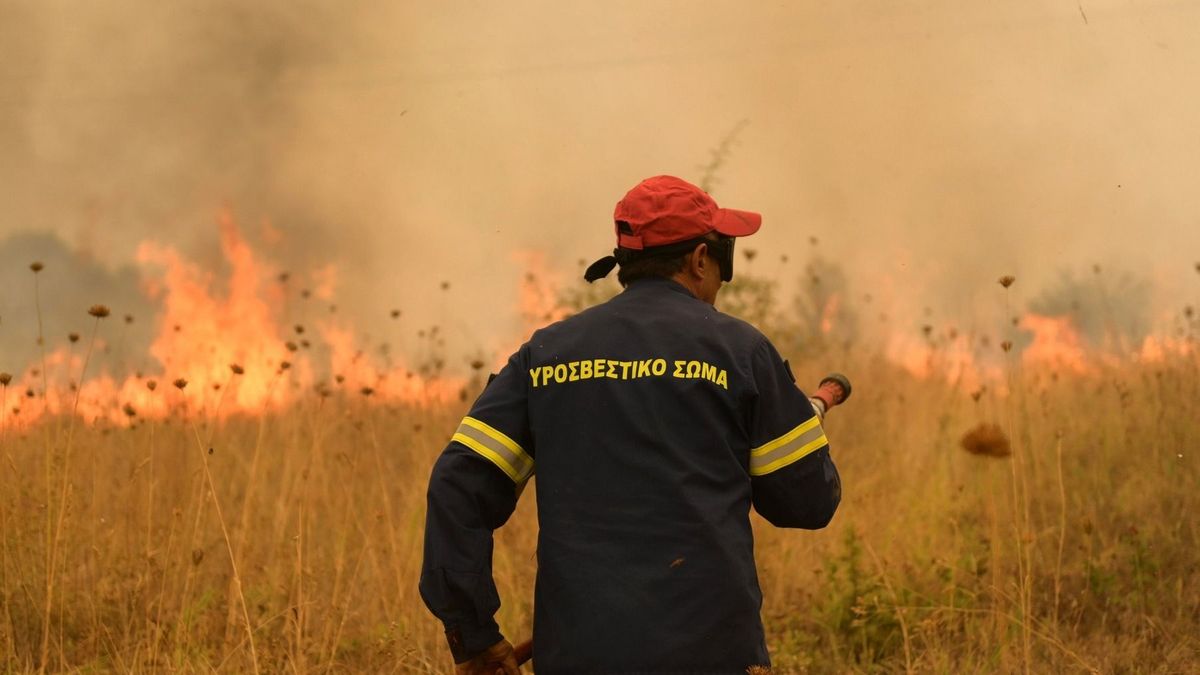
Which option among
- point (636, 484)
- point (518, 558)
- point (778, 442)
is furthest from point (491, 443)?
point (518, 558)

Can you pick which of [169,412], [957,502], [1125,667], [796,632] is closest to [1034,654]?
[1125,667]

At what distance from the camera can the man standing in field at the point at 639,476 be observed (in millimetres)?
2883

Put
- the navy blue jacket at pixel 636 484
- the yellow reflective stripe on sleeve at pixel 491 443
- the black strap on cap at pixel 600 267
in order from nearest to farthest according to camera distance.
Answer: the navy blue jacket at pixel 636 484 < the yellow reflective stripe on sleeve at pixel 491 443 < the black strap on cap at pixel 600 267

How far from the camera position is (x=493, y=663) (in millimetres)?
3125

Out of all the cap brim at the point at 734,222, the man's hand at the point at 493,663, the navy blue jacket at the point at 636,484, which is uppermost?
the cap brim at the point at 734,222

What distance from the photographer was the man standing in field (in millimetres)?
2883

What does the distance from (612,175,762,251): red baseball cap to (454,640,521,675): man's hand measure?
1.07 metres

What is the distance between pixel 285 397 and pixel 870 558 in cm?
A: 368

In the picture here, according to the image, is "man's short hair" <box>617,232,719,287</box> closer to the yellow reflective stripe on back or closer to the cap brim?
the cap brim

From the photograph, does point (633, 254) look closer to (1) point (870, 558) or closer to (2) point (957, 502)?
(1) point (870, 558)

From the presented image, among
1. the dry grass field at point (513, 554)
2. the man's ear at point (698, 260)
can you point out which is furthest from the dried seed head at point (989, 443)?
the man's ear at point (698, 260)

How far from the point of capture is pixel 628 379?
2.97 metres

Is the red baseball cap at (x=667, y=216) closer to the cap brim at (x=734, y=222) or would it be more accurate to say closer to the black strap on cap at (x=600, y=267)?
the cap brim at (x=734, y=222)

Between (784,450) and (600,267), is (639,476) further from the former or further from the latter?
(600,267)
